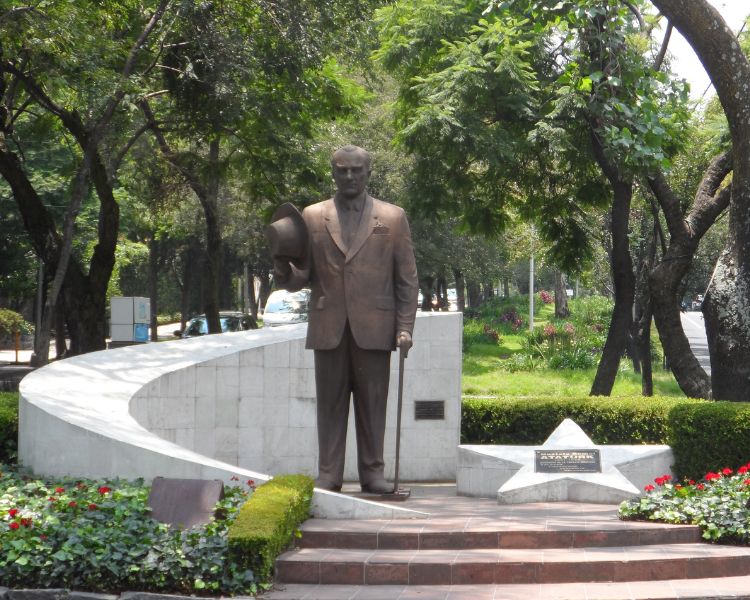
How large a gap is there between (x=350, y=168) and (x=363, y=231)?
52cm

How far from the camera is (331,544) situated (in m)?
7.88

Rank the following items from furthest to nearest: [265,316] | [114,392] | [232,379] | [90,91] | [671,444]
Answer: [265,316] < [90,91] < [232,379] < [671,444] < [114,392]

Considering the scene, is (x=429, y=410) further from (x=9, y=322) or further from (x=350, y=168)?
(x=9, y=322)

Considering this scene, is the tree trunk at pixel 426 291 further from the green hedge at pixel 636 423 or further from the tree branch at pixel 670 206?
the green hedge at pixel 636 423

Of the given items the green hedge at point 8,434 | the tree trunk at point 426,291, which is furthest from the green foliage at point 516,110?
the tree trunk at point 426,291

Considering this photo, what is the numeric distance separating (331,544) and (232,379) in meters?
4.35

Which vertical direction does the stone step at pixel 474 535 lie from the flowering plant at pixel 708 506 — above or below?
below

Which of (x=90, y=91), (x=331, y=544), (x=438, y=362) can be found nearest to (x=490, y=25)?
(x=90, y=91)

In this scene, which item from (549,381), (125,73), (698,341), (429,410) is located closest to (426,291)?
(549,381)

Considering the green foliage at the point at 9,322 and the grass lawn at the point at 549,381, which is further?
the green foliage at the point at 9,322

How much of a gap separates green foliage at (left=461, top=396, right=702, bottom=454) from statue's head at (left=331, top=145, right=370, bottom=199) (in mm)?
4506

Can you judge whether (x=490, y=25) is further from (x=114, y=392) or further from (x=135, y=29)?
(x=114, y=392)

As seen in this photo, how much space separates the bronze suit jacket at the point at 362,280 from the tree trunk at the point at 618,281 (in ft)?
26.7

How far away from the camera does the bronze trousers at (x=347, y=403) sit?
903 centimetres
